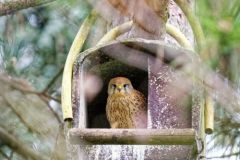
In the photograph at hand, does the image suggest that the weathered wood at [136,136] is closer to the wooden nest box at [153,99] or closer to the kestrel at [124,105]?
the wooden nest box at [153,99]

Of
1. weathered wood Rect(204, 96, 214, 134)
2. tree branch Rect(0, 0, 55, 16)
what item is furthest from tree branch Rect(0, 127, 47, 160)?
weathered wood Rect(204, 96, 214, 134)

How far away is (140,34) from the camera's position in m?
2.50

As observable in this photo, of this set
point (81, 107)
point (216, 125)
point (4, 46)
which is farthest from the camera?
point (4, 46)

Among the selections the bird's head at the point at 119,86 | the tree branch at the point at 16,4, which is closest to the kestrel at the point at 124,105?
the bird's head at the point at 119,86

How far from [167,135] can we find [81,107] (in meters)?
0.40

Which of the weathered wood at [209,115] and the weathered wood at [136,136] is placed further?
the weathered wood at [209,115]

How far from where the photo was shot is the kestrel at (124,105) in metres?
2.86

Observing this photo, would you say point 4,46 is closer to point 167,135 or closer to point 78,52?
point 78,52

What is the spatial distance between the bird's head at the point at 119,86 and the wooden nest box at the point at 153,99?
0.03m

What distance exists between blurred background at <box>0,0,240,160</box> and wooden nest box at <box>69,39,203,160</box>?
183 millimetres

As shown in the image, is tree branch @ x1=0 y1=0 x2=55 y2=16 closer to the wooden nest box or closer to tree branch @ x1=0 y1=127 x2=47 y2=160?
the wooden nest box

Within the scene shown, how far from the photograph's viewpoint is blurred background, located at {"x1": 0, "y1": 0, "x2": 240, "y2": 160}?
71.6 inches

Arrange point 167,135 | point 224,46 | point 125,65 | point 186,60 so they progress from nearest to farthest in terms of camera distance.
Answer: point 224,46, point 167,135, point 186,60, point 125,65

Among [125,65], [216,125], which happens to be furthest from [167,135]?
[216,125]
